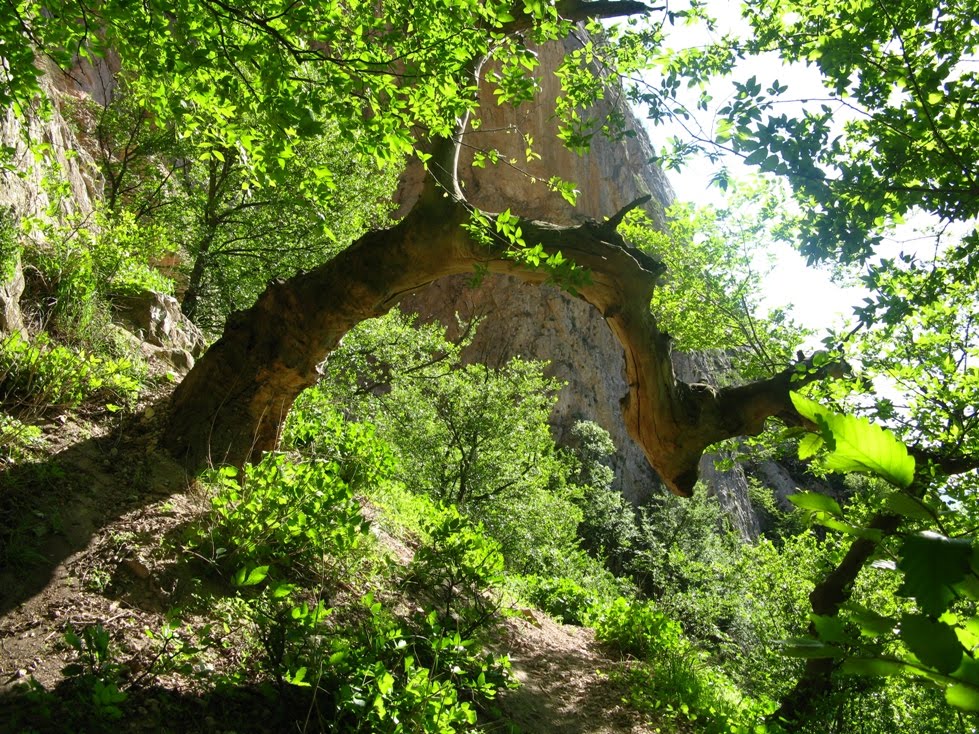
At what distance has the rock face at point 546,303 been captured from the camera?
995 inches

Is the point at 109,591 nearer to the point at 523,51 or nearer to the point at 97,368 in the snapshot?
the point at 97,368

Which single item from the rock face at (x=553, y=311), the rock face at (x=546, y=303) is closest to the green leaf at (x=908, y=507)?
the rock face at (x=553, y=311)

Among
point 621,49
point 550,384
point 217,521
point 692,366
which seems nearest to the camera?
point 217,521

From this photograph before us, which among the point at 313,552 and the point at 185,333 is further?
the point at 185,333

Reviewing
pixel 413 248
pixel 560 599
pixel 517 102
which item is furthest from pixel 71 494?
pixel 560 599

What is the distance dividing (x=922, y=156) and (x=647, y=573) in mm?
17685

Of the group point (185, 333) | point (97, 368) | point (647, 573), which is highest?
point (185, 333)

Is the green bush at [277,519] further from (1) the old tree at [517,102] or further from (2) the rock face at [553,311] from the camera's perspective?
(2) the rock face at [553,311]

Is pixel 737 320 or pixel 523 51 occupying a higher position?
pixel 737 320

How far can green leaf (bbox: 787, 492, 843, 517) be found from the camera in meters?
0.60

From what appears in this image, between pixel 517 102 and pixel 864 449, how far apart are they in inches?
137

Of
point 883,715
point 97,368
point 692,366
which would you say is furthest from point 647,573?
point 97,368

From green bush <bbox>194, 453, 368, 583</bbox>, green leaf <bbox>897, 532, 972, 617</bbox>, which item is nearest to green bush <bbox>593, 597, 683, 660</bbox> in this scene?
green bush <bbox>194, 453, 368, 583</bbox>

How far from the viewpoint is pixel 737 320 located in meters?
8.05
